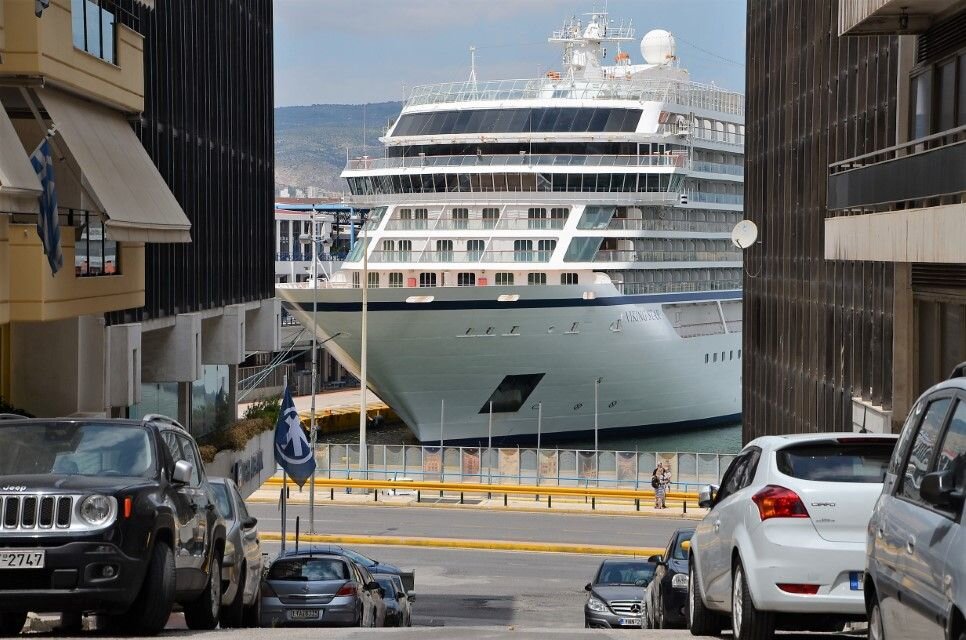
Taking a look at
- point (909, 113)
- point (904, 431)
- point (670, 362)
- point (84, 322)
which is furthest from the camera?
point (670, 362)

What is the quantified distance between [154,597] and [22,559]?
35.9 inches

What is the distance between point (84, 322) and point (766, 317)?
2251 centimetres

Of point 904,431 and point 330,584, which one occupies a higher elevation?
point 904,431

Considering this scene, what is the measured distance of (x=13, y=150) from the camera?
14617 mm

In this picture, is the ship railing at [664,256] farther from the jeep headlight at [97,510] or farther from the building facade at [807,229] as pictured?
the jeep headlight at [97,510]

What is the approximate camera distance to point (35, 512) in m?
9.78

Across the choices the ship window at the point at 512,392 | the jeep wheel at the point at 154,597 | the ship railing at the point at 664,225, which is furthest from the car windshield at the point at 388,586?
the ship railing at the point at 664,225

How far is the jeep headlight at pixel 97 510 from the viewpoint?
9.85 metres

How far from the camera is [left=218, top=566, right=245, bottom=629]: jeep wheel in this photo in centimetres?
1361

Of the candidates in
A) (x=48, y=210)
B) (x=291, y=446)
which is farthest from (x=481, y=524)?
(x=48, y=210)

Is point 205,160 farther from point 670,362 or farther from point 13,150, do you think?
point 670,362

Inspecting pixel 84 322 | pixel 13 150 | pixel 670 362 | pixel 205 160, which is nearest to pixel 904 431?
pixel 13 150

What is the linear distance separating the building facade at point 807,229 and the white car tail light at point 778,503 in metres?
16.1

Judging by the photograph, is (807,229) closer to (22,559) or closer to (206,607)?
(206,607)
